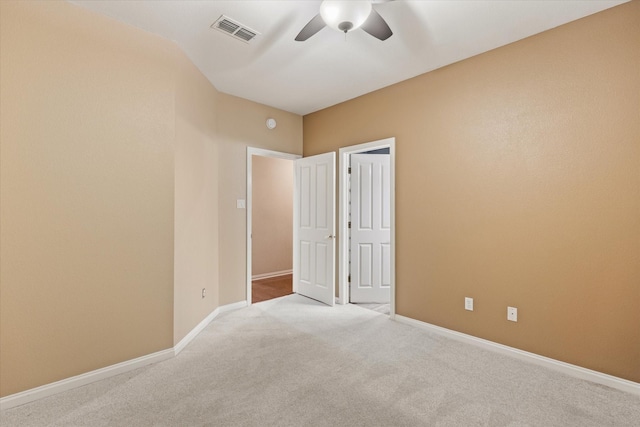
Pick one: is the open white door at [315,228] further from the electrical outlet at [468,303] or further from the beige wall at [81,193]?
the beige wall at [81,193]

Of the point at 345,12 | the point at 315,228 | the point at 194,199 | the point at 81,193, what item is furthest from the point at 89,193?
the point at 315,228

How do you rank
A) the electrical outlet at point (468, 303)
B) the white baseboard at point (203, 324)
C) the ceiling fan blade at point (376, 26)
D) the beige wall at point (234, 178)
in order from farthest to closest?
the beige wall at point (234, 178) → the electrical outlet at point (468, 303) → the white baseboard at point (203, 324) → the ceiling fan blade at point (376, 26)

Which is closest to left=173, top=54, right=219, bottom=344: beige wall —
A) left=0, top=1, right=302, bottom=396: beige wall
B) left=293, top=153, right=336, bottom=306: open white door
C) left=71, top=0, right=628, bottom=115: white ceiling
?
left=0, top=1, right=302, bottom=396: beige wall

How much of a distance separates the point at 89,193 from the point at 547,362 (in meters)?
3.84

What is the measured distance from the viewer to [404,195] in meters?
3.36

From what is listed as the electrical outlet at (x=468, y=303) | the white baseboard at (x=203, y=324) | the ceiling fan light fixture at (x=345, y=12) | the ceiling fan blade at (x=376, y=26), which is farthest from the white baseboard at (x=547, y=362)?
the ceiling fan light fixture at (x=345, y=12)

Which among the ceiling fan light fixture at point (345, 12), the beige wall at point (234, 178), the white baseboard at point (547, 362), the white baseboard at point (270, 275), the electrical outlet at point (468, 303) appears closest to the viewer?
the ceiling fan light fixture at point (345, 12)

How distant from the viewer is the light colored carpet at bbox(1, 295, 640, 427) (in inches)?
70.6

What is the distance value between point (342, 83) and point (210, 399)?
330cm

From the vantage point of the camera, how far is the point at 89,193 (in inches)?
84.3

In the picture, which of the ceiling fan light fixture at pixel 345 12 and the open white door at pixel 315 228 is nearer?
the ceiling fan light fixture at pixel 345 12

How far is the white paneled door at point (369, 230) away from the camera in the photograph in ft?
13.5

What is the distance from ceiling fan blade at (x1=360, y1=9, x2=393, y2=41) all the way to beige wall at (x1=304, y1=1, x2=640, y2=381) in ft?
4.28

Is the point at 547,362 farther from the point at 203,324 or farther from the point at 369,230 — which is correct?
the point at 203,324
